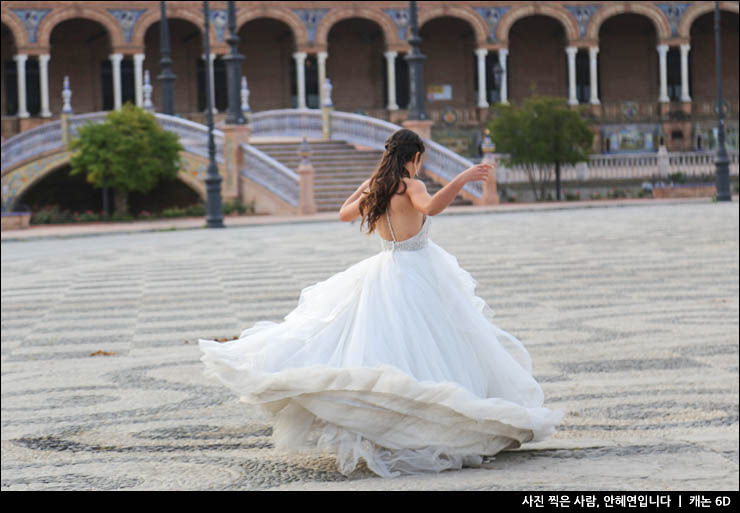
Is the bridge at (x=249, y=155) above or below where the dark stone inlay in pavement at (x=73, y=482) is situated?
above

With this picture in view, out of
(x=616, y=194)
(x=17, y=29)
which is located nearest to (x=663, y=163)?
(x=616, y=194)

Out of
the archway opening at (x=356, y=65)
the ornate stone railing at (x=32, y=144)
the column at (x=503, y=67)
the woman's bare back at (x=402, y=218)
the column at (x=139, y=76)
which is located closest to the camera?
the woman's bare back at (x=402, y=218)

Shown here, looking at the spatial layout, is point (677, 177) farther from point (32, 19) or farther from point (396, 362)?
point (396, 362)

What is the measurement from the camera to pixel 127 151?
33469 millimetres

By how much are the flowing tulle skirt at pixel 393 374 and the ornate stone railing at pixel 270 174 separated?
2732 cm

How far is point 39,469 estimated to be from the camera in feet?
18.5

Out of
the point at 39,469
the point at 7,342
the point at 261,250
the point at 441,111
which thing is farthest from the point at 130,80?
the point at 39,469

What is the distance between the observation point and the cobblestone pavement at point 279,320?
5344 mm

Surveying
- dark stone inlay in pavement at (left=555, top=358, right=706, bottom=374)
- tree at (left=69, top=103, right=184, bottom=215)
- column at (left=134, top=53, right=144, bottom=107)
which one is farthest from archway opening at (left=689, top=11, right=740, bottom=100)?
dark stone inlay in pavement at (left=555, top=358, right=706, bottom=374)

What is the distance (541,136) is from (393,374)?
3201 centimetres

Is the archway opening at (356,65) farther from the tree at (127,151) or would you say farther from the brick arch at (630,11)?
the tree at (127,151)

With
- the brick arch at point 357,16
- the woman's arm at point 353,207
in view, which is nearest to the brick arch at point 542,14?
the brick arch at point 357,16

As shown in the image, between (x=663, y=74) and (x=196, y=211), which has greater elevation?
(x=663, y=74)
